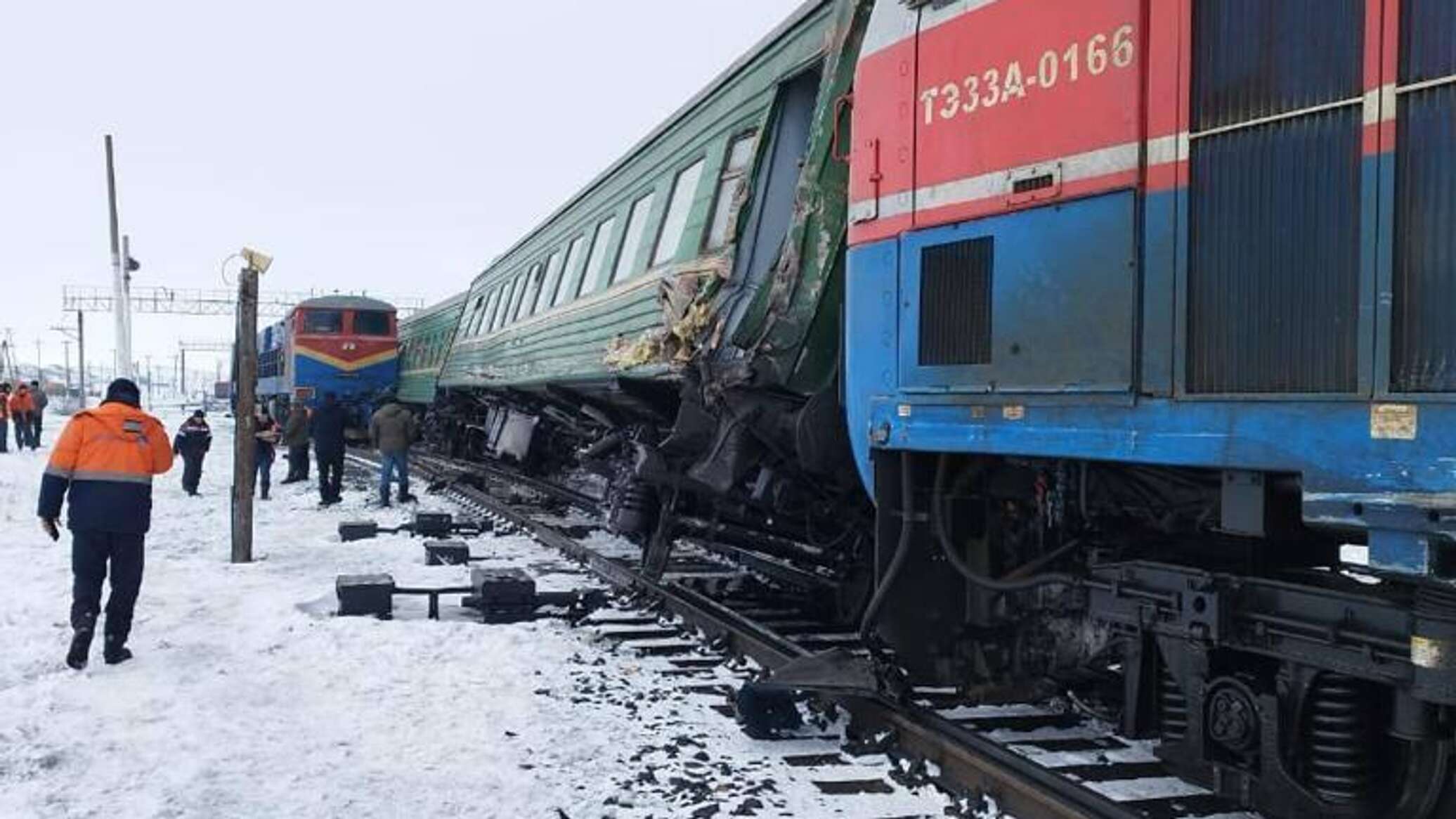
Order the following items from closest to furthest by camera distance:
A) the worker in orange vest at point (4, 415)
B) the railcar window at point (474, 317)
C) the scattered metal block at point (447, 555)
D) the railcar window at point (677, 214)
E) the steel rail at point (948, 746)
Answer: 1. the steel rail at point (948, 746)
2. the railcar window at point (677, 214)
3. the scattered metal block at point (447, 555)
4. the railcar window at point (474, 317)
5. the worker in orange vest at point (4, 415)

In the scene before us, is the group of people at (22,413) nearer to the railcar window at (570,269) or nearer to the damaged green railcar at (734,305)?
the railcar window at (570,269)

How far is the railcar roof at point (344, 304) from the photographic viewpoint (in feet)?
99.5

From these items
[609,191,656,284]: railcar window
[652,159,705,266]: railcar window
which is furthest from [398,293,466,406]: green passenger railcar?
[652,159,705,266]: railcar window

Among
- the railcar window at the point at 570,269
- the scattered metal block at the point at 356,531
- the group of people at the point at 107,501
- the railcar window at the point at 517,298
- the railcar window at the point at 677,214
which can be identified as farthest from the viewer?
the railcar window at the point at 517,298

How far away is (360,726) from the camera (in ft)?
18.4

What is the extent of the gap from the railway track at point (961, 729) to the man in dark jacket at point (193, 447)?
33.5ft

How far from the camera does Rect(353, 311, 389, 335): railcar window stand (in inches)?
1208

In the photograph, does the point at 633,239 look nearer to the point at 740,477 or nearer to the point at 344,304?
the point at 740,477

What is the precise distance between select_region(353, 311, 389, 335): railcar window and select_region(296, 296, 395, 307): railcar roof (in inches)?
4.3

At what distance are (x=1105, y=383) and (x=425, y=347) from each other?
2495 cm

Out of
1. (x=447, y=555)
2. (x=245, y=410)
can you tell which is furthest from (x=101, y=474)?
(x=245, y=410)

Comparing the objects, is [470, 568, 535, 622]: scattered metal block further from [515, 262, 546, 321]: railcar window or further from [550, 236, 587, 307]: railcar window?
[515, 262, 546, 321]: railcar window

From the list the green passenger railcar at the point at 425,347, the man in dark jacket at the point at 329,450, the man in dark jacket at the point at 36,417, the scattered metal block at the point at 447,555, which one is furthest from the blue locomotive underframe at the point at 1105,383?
the man in dark jacket at the point at 36,417

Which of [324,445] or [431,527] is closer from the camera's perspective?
[431,527]
